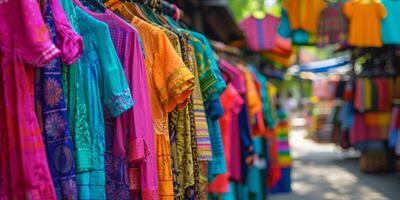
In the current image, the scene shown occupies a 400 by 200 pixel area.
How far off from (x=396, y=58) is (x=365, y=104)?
103 cm

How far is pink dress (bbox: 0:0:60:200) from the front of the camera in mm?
1536

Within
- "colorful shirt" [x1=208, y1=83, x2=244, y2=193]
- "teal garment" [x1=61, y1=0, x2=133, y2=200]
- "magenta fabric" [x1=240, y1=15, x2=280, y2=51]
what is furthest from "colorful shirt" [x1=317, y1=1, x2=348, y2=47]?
"teal garment" [x1=61, y1=0, x2=133, y2=200]

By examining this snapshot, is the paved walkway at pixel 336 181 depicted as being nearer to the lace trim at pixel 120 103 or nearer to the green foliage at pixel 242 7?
the green foliage at pixel 242 7

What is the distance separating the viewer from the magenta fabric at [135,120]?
1.98 meters

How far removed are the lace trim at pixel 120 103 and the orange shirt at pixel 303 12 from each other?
4268 mm

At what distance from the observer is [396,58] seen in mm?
8383

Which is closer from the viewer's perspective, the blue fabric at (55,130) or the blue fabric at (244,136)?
the blue fabric at (55,130)

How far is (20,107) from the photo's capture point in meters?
1.56

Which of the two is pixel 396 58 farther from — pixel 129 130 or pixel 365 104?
pixel 129 130

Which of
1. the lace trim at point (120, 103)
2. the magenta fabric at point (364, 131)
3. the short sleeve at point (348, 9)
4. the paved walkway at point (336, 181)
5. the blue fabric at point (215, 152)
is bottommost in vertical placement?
the paved walkway at point (336, 181)

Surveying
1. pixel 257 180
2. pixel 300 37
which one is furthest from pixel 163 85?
pixel 300 37

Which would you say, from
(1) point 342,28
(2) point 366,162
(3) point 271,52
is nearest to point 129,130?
(1) point 342,28

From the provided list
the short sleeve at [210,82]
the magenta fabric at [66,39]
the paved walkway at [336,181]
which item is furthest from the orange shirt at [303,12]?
the magenta fabric at [66,39]

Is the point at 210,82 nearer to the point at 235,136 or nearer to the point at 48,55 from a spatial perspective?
the point at 235,136
